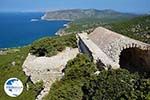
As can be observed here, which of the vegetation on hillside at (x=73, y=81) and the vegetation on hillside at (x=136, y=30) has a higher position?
the vegetation on hillside at (x=73, y=81)

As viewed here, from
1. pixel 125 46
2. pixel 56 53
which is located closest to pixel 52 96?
pixel 125 46

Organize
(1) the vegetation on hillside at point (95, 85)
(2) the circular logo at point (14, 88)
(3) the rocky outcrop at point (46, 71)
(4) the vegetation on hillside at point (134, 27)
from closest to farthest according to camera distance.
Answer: (1) the vegetation on hillside at point (95, 85) → (3) the rocky outcrop at point (46, 71) → (2) the circular logo at point (14, 88) → (4) the vegetation on hillside at point (134, 27)

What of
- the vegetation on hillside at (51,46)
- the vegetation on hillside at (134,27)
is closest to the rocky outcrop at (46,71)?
the vegetation on hillside at (51,46)

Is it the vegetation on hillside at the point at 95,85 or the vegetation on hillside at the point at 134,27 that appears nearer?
the vegetation on hillside at the point at 95,85

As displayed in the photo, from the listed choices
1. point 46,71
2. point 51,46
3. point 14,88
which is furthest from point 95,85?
point 51,46

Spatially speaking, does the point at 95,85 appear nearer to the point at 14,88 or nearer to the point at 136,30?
the point at 14,88

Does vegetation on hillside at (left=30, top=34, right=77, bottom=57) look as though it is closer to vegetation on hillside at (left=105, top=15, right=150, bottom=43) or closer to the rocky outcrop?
the rocky outcrop

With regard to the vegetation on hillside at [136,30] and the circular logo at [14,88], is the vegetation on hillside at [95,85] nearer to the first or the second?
the circular logo at [14,88]

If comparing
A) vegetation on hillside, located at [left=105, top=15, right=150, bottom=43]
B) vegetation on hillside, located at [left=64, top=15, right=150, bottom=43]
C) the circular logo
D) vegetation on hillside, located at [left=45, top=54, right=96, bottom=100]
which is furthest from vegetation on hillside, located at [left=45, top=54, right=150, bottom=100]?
vegetation on hillside, located at [left=105, top=15, right=150, bottom=43]

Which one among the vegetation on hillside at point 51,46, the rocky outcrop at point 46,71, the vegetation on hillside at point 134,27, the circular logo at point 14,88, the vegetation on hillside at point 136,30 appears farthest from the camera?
the vegetation on hillside at point 136,30
